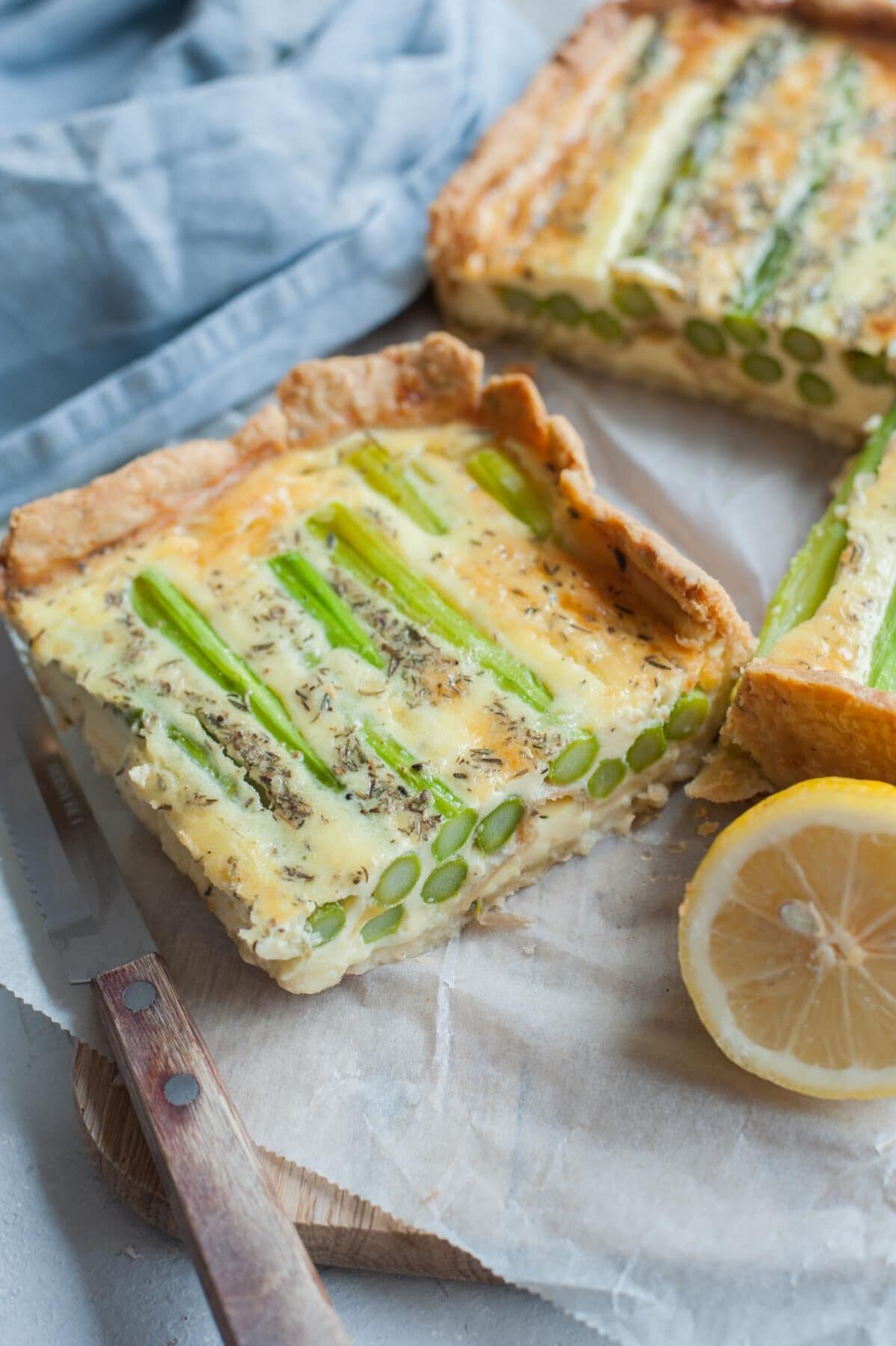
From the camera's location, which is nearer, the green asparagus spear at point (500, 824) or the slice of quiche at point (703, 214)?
the green asparagus spear at point (500, 824)

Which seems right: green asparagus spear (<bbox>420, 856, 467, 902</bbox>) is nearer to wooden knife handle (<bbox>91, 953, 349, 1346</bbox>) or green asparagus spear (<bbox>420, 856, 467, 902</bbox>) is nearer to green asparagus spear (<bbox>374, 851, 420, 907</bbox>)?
green asparagus spear (<bbox>374, 851, 420, 907</bbox>)

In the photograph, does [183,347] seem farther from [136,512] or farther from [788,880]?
[788,880]

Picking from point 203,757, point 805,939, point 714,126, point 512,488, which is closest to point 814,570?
point 512,488

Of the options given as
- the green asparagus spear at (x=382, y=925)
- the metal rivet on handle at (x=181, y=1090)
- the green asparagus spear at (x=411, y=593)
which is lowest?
the metal rivet on handle at (x=181, y=1090)

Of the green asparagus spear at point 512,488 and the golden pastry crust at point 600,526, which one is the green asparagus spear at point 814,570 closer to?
the golden pastry crust at point 600,526

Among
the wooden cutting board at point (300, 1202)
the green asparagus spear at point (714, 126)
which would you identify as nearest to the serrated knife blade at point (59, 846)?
the wooden cutting board at point (300, 1202)

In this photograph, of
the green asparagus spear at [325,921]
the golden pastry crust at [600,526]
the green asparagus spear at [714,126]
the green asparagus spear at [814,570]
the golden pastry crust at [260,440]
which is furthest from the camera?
the green asparagus spear at [714,126]

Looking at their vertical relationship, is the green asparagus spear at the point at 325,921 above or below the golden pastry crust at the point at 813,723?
below

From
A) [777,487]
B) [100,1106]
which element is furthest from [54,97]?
[100,1106]
